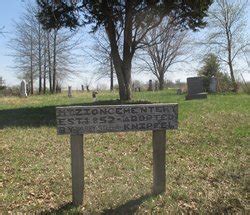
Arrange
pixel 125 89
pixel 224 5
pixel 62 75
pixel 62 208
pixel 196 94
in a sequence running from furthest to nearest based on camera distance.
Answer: pixel 62 75 < pixel 224 5 < pixel 196 94 < pixel 125 89 < pixel 62 208

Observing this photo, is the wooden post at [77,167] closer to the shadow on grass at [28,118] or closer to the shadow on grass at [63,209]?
the shadow on grass at [63,209]

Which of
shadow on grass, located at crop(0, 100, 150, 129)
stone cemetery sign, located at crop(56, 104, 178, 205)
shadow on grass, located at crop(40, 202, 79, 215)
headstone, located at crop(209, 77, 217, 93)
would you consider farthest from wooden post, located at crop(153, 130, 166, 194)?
headstone, located at crop(209, 77, 217, 93)

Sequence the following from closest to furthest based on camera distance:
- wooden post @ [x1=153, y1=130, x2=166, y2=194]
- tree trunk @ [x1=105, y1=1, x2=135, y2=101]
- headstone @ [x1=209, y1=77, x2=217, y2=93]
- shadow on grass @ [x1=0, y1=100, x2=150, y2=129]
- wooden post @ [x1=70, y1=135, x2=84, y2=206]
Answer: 1. wooden post @ [x1=70, y1=135, x2=84, y2=206]
2. wooden post @ [x1=153, y1=130, x2=166, y2=194]
3. shadow on grass @ [x1=0, y1=100, x2=150, y2=129]
4. tree trunk @ [x1=105, y1=1, x2=135, y2=101]
5. headstone @ [x1=209, y1=77, x2=217, y2=93]

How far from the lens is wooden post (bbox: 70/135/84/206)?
6105 millimetres

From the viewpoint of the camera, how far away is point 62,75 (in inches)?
1924

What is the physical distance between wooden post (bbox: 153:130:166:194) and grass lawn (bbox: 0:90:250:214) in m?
0.18

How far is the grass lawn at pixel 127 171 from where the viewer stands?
6262mm

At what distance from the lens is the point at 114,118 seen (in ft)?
20.1

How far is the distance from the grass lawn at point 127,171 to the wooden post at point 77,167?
156 mm

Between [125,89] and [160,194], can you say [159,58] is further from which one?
[160,194]

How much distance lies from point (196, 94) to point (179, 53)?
35617 millimetres

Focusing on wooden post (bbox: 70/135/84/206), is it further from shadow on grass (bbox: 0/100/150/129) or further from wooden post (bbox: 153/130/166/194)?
shadow on grass (bbox: 0/100/150/129)

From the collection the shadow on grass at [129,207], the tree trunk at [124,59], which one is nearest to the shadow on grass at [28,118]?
the tree trunk at [124,59]

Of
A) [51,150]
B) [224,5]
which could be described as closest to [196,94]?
[51,150]
